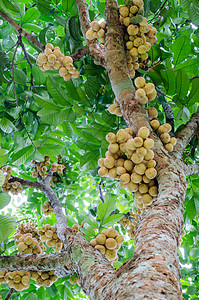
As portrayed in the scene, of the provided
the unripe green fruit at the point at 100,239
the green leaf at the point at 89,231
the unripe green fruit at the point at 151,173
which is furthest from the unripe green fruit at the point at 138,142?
the green leaf at the point at 89,231

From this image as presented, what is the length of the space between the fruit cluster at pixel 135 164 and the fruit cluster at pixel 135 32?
24.1 inches

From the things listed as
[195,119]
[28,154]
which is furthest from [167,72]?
[28,154]

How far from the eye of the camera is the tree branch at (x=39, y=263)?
1426mm

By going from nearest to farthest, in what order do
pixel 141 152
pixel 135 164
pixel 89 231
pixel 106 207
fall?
pixel 141 152 → pixel 135 164 → pixel 106 207 → pixel 89 231

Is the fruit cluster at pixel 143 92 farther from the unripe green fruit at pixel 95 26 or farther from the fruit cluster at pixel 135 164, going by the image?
the unripe green fruit at pixel 95 26

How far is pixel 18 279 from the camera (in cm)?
178

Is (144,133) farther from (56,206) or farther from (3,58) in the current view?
(3,58)

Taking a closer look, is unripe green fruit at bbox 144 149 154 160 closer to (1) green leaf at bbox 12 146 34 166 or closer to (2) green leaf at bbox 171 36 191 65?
(2) green leaf at bbox 171 36 191 65

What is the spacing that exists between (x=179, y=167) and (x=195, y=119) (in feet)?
2.00

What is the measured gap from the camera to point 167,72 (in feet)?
5.28

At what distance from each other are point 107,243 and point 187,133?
0.77m

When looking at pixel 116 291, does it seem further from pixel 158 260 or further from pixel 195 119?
pixel 195 119

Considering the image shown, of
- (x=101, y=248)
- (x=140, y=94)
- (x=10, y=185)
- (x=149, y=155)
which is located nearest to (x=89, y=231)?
(x=101, y=248)

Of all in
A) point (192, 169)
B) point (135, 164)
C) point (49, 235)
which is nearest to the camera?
point (135, 164)
